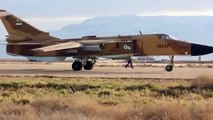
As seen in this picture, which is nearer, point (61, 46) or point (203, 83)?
point (203, 83)

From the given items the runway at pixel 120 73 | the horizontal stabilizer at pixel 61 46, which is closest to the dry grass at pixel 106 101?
the runway at pixel 120 73

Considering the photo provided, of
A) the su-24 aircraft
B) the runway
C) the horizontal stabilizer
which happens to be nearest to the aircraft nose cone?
the su-24 aircraft

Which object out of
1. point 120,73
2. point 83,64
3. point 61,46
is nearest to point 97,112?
point 120,73

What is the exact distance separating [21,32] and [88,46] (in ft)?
19.0

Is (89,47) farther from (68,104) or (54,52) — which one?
(68,104)

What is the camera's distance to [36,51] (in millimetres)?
36844

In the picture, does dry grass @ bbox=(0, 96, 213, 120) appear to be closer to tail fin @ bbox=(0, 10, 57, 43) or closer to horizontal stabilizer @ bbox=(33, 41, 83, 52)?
horizontal stabilizer @ bbox=(33, 41, 83, 52)

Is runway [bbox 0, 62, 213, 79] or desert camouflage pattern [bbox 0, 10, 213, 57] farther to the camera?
desert camouflage pattern [bbox 0, 10, 213, 57]

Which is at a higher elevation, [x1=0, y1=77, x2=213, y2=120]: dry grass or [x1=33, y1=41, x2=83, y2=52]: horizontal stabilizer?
[x1=33, y1=41, x2=83, y2=52]: horizontal stabilizer

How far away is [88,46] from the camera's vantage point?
121ft

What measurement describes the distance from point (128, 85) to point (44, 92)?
372cm

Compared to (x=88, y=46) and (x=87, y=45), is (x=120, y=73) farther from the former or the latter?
(x=87, y=45)

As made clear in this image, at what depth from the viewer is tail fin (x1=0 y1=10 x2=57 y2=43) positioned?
129 ft

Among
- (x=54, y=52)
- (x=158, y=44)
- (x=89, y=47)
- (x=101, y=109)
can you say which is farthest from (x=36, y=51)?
(x=101, y=109)
